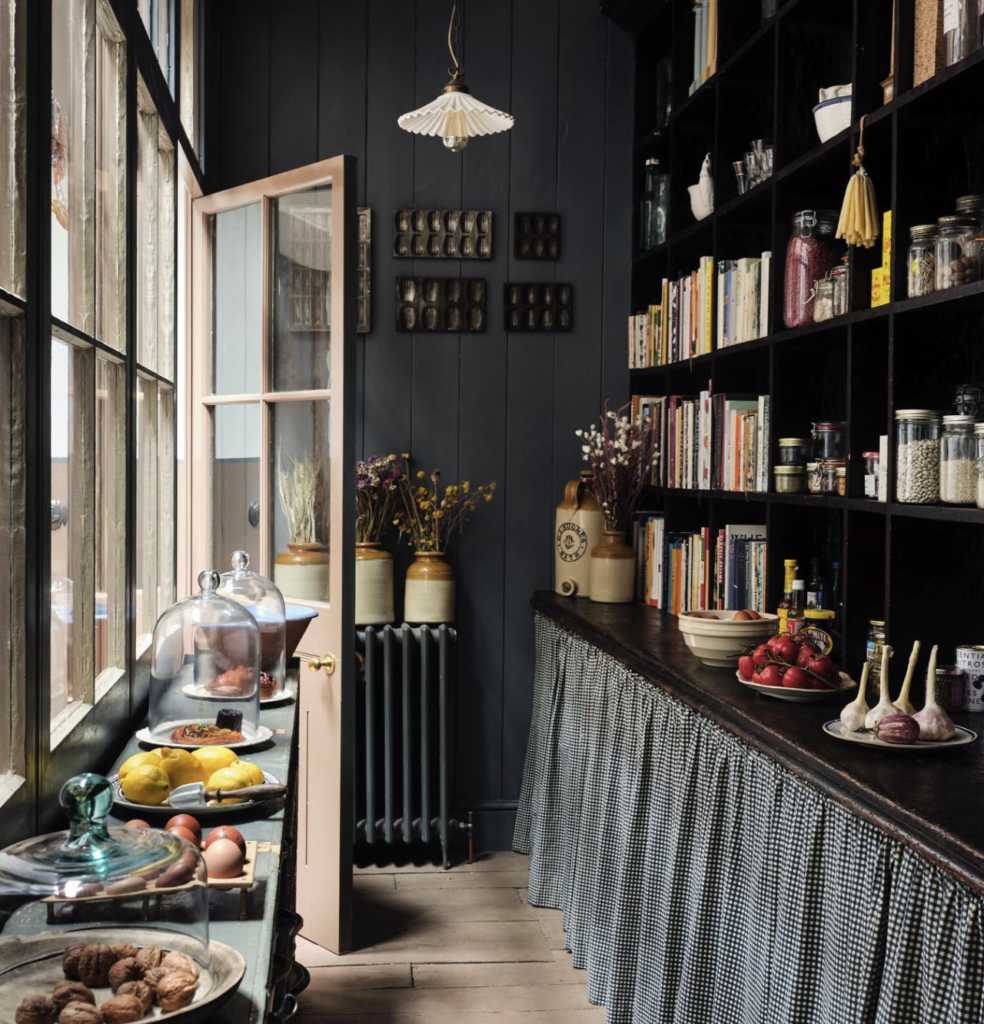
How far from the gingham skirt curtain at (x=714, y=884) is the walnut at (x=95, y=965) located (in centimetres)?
106

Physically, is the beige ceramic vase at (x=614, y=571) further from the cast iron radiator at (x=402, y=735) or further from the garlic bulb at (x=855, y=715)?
the garlic bulb at (x=855, y=715)

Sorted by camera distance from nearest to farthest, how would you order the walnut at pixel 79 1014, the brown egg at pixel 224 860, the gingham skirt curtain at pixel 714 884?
1. the walnut at pixel 79 1014
2. the brown egg at pixel 224 860
3. the gingham skirt curtain at pixel 714 884

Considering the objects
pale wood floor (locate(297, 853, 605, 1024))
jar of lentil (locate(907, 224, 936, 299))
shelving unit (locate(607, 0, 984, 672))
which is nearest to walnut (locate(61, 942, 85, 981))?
shelving unit (locate(607, 0, 984, 672))

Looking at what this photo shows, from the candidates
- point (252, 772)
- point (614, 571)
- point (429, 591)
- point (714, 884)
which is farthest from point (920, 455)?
point (429, 591)

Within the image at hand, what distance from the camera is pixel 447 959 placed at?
341cm

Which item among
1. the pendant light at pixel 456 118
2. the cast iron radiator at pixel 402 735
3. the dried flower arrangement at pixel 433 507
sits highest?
the pendant light at pixel 456 118

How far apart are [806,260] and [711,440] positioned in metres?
0.73

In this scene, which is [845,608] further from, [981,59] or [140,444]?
[140,444]

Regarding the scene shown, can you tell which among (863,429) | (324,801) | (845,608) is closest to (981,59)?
(863,429)

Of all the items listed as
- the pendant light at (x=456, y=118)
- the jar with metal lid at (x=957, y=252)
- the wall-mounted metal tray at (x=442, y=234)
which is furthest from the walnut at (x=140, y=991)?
the wall-mounted metal tray at (x=442, y=234)

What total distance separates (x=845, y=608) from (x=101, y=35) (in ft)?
6.23

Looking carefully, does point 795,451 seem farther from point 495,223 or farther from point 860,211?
point 495,223

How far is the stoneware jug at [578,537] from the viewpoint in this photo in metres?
4.11

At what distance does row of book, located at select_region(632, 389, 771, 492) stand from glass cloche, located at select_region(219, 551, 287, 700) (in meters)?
1.28
